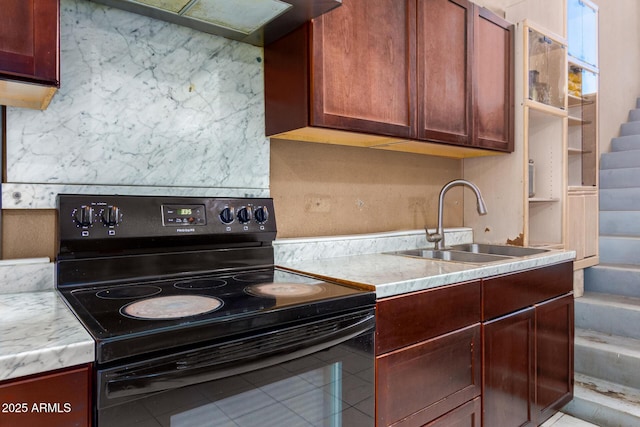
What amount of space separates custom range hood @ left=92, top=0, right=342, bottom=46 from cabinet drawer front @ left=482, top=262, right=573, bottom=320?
1.24 meters

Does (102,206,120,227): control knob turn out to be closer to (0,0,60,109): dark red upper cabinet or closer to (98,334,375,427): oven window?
(0,0,60,109): dark red upper cabinet

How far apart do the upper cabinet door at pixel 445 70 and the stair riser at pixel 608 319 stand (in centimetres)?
162

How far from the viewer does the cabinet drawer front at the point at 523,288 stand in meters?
1.69

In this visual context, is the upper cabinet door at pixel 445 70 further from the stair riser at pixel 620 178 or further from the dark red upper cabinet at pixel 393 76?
the stair riser at pixel 620 178

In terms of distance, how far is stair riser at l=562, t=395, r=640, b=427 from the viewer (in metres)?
2.05

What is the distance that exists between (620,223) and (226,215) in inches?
141

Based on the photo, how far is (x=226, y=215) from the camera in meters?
1.54

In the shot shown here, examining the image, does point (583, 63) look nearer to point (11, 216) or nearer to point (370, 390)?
point (370, 390)

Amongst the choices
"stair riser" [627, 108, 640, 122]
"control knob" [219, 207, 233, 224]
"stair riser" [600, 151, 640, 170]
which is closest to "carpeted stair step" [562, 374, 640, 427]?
"control knob" [219, 207, 233, 224]

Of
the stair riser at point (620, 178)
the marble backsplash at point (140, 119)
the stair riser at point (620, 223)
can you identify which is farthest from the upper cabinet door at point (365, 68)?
the stair riser at point (620, 178)

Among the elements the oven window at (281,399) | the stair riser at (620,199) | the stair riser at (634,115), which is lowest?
the oven window at (281,399)

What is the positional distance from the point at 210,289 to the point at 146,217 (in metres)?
0.36

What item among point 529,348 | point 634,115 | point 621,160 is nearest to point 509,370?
Answer: point 529,348

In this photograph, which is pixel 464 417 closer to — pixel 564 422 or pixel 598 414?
pixel 564 422
